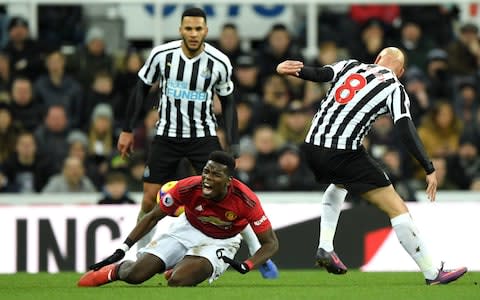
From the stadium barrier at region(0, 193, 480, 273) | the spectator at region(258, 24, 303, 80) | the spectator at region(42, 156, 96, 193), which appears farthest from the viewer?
the spectator at region(258, 24, 303, 80)

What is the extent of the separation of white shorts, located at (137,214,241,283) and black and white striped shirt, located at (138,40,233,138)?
1.07 metres

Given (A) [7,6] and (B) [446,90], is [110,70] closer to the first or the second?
(A) [7,6]

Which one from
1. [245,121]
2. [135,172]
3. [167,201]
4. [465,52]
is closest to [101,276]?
[167,201]

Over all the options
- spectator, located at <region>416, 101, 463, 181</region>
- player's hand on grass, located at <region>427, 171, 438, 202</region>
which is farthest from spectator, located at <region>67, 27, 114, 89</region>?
player's hand on grass, located at <region>427, 171, 438, 202</region>

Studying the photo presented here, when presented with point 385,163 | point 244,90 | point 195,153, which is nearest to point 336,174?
point 195,153

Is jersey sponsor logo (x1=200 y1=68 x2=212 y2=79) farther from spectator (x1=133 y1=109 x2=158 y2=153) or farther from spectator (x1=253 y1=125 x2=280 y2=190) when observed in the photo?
spectator (x1=133 y1=109 x2=158 y2=153)

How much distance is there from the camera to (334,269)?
1122cm

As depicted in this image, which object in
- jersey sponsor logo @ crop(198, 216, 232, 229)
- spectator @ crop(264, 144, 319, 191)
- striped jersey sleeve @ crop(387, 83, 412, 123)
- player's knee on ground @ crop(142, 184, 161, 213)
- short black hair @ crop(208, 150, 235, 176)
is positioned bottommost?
spectator @ crop(264, 144, 319, 191)

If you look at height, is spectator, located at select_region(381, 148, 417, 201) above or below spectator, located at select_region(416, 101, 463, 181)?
below

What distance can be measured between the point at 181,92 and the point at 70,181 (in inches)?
142

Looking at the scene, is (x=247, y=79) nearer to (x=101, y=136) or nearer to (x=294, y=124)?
(x=294, y=124)

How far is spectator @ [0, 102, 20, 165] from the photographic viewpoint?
620 inches

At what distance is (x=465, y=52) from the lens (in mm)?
17031

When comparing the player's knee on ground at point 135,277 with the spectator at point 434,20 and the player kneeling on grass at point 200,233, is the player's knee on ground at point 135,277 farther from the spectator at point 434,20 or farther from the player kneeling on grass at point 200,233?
the spectator at point 434,20
